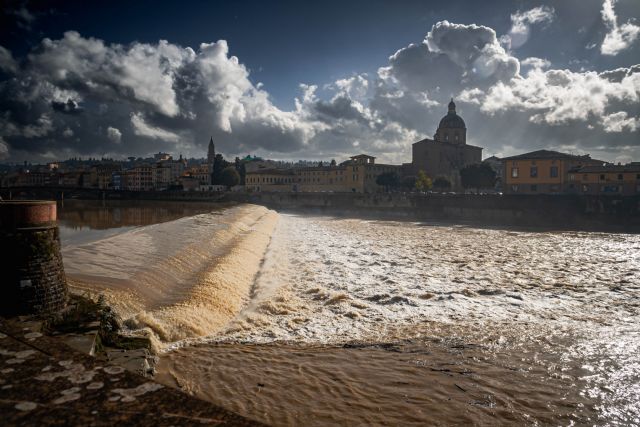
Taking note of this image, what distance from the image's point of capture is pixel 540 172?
53188 mm

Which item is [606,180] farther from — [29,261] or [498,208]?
[29,261]

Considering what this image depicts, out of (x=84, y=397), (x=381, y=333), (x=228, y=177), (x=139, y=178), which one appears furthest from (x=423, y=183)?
(x=139, y=178)

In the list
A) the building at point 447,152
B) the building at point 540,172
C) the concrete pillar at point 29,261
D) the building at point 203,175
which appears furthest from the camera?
the building at point 203,175

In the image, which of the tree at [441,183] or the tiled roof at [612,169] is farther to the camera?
the tree at [441,183]

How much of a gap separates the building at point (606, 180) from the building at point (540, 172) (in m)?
0.64

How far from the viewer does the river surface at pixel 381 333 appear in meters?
5.73

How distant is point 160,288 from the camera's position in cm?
981

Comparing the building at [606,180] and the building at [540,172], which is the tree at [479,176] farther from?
the building at [606,180]

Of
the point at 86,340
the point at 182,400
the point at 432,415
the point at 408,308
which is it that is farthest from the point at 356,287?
the point at 182,400

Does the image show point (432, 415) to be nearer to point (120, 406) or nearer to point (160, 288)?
point (120, 406)

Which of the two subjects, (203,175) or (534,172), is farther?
(203,175)

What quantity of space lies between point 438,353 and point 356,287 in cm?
502

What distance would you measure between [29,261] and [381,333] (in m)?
6.55

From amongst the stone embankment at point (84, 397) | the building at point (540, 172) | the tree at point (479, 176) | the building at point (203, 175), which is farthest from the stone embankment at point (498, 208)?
the building at point (203, 175)
